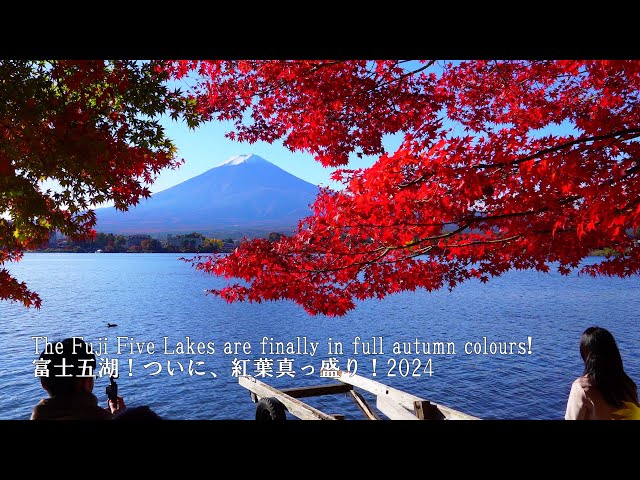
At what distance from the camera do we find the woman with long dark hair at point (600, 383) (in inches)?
97.0

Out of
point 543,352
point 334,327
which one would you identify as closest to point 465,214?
point 543,352

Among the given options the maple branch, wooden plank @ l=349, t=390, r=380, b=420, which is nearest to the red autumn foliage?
the maple branch

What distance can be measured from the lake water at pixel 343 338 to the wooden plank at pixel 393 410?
264 inches

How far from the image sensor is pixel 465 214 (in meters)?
4.33

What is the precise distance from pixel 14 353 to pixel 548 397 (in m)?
18.5

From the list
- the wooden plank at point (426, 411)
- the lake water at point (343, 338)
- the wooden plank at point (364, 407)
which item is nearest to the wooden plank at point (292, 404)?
the wooden plank at point (426, 411)

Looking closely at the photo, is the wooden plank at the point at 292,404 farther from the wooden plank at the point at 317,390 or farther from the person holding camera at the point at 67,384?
the person holding camera at the point at 67,384

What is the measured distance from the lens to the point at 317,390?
7.07 meters

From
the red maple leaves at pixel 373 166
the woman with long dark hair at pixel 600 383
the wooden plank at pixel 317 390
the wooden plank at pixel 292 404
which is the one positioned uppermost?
the red maple leaves at pixel 373 166

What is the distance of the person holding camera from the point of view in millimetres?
2156

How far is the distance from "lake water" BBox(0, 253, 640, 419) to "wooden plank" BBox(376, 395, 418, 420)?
6702 millimetres

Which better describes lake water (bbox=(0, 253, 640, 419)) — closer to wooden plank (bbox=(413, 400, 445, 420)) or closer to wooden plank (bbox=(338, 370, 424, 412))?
wooden plank (bbox=(338, 370, 424, 412))

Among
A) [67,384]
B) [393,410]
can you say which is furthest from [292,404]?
[67,384]
